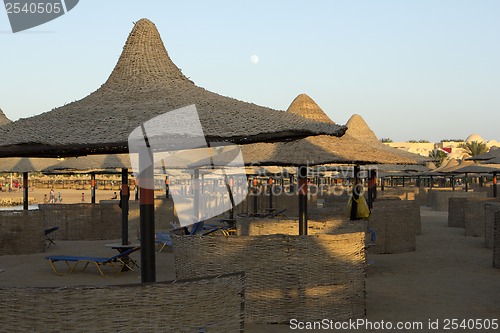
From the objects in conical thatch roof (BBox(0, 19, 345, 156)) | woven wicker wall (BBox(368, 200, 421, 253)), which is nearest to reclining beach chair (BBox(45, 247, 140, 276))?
→ conical thatch roof (BBox(0, 19, 345, 156))

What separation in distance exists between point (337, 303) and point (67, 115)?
3.94 meters

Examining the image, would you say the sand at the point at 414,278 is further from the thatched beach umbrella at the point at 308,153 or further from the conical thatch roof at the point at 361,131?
the conical thatch roof at the point at 361,131

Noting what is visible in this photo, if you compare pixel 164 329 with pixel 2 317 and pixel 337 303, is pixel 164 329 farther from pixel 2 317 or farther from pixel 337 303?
pixel 337 303

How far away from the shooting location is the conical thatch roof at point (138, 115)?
6.23 meters

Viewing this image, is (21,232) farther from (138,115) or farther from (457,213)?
(457,213)

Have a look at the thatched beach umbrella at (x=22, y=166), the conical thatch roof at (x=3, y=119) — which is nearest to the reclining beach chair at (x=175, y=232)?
the thatched beach umbrella at (x=22, y=166)

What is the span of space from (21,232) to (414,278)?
9.08 metres

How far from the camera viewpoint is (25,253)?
15.8 meters

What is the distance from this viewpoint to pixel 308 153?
36.2 ft

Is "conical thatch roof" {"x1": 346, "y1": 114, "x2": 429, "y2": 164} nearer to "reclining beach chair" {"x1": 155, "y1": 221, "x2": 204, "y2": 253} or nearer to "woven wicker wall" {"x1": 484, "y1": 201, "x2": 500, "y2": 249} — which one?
"woven wicker wall" {"x1": 484, "y1": 201, "x2": 500, "y2": 249}

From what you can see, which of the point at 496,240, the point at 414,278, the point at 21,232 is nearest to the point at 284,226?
the point at 414,278

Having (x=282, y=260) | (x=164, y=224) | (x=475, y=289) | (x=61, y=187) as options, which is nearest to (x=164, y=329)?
(x=282, y=260)

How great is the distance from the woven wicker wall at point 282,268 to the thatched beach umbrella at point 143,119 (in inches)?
63.5

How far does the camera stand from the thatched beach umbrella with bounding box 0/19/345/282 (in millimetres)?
6238
